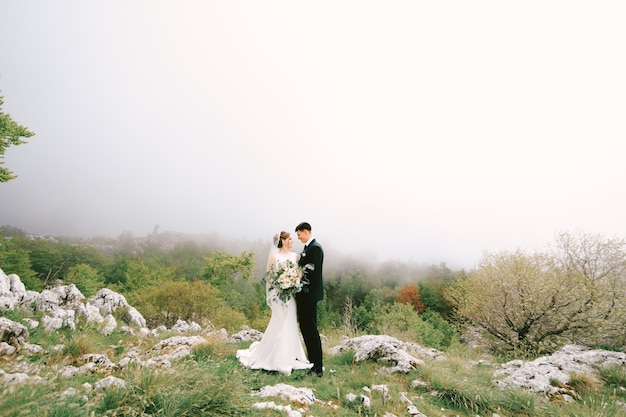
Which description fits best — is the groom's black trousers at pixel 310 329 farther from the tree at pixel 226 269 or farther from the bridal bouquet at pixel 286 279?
the tree at pixel 226 269

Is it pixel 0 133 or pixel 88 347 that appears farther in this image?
pixel 0 133

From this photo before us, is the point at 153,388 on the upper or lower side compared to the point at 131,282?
upper

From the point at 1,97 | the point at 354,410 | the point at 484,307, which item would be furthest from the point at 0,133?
the point at 484,307

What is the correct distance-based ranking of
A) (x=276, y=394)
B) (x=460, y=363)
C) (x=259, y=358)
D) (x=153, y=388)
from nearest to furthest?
(x=153, y=388)
(x=276, y=394)
(x=259, y=358)
(x=460, y=363)

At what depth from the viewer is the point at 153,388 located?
3.94 meters

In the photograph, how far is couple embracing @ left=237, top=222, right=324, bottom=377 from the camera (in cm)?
760

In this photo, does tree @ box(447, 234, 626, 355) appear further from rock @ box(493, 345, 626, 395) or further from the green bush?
the green bush

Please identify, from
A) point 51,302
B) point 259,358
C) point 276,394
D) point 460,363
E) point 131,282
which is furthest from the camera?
point 131,282

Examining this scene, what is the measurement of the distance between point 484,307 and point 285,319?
16.0m

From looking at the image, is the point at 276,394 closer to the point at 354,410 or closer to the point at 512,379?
the point at 354,410

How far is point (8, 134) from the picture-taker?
18.3 m

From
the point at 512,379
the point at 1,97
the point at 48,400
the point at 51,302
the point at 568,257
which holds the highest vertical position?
the point at 1,97

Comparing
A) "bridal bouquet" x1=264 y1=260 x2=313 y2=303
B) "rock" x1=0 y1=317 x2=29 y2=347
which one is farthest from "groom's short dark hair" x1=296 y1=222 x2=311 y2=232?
"rock" x1=0 y1=317 x2=29 y2=347

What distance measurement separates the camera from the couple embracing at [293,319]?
7598mm
